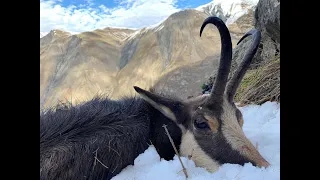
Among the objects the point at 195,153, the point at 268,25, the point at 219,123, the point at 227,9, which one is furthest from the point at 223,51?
the point at 268,25

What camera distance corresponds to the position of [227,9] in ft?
5.44

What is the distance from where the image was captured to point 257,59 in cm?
235

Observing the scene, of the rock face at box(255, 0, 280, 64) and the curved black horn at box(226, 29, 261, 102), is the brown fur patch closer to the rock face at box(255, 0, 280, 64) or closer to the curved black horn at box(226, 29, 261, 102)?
the curved black horn at box(226, 29, 261, 102)

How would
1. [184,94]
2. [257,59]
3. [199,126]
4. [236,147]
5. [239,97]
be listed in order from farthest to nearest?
1. [257,59]
2. [239,97]
3. [184,94]
4. [199,126]
5. [236,147]

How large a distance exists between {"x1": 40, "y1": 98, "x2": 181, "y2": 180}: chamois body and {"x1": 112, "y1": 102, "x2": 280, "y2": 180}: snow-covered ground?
46 millimetres

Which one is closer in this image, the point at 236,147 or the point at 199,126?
the point at 236,147

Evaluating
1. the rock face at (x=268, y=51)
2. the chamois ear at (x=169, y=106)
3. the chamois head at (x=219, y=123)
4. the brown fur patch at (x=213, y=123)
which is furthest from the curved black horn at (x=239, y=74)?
the rock face at (x=268, y=51)

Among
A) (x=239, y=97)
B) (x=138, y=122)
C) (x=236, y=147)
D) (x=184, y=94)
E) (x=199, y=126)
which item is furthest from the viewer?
(x=239, y=97)

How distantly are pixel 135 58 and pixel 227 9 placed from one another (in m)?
0.84
